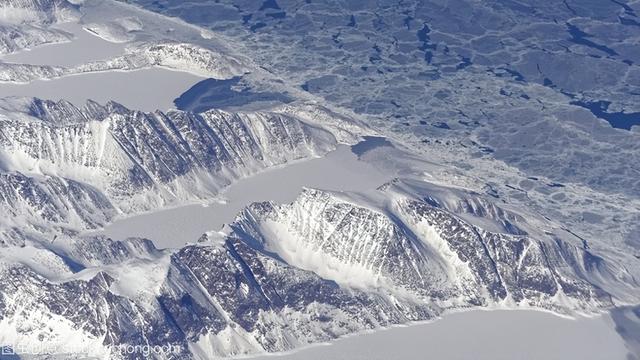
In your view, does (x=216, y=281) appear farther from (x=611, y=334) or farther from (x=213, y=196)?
(x=611, y=334)

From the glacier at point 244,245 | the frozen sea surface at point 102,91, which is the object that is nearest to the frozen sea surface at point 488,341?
the glacier at point 244,245

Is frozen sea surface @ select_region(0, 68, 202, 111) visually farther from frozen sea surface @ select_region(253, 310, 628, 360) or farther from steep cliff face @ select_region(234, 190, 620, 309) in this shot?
frozen sea surface @ select_region(253, 310, 628, 360)

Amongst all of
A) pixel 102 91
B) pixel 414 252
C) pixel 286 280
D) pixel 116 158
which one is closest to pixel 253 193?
pixel 116 158

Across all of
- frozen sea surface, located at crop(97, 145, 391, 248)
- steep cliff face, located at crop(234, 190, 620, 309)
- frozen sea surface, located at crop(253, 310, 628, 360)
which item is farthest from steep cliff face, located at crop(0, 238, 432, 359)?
frozen sea surface, located at crop(97, 145, 391, 248)

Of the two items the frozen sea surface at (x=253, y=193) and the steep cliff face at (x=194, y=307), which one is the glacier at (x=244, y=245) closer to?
the steep cliff face at (x=194, y=307)

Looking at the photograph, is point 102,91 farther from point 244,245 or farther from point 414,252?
point 414,252
